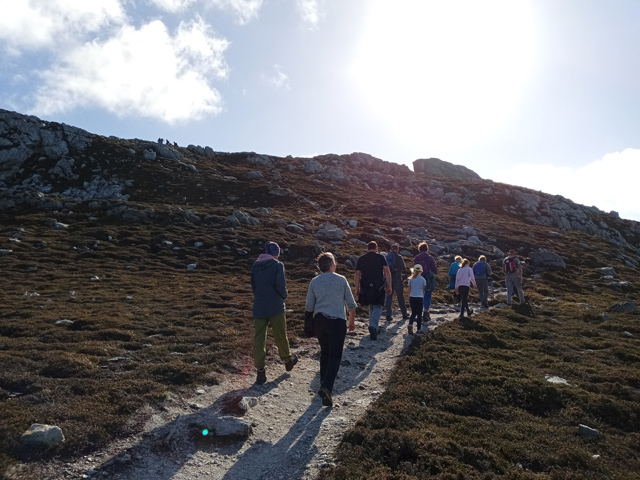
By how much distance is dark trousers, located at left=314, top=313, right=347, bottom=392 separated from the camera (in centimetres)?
851

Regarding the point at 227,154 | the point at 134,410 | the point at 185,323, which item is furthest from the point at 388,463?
the point at 227,154

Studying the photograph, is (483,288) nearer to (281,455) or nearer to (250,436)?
(250,436)

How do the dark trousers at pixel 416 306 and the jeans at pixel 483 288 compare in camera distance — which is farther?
the jeans at pixel 483 288

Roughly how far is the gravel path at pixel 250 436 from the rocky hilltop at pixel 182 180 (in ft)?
109

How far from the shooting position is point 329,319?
8.59 meters

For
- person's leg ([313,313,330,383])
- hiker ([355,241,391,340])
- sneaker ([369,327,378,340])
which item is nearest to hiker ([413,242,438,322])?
sneaker ([369,327,378,340])

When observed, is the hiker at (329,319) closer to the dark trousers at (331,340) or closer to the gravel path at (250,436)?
the dark trousers at (331,340)

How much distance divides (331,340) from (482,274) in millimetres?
15533

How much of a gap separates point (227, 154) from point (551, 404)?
256 feet

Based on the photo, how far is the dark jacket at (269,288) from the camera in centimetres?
950

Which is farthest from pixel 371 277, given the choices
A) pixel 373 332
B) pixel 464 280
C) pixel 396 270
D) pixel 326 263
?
pixel 464 280

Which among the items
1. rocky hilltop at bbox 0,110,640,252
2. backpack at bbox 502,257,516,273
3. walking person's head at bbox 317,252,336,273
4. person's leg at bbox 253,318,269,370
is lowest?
person's leg at bbox 253,318,269,370

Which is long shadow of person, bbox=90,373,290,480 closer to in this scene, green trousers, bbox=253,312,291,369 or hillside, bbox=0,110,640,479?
hillside, bbox=0,110,640,479

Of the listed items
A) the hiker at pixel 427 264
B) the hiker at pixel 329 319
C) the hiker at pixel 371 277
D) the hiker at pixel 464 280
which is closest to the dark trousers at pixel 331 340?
the hiker at pixel 329 319
